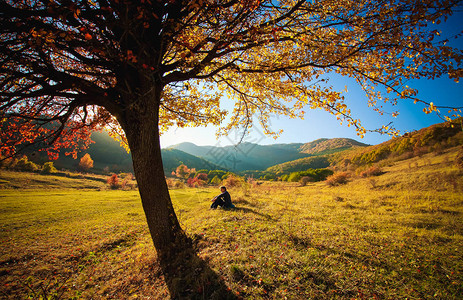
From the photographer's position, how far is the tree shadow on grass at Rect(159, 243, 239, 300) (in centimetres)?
299

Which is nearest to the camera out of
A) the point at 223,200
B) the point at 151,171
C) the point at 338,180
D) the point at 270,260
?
the point at 270,260

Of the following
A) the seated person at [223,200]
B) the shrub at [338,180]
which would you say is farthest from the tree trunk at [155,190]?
the shrub at [338,180]

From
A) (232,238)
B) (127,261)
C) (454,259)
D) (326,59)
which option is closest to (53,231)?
(127,261)

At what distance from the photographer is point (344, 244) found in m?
4.49

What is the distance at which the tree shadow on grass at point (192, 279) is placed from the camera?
299cm

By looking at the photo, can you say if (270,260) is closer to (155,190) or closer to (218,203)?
(155,190)

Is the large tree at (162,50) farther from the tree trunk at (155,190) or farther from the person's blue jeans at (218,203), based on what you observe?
the person's blue jeans at (218,203)

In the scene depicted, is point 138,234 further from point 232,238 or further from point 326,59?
point 326,59

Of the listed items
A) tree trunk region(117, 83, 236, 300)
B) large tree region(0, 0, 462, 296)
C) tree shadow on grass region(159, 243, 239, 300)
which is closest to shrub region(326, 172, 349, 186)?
large tree region(0, 0, 462, 296)

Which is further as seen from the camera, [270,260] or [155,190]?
[155,190]

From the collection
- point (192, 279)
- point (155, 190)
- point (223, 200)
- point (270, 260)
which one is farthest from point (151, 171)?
point (223, 200)

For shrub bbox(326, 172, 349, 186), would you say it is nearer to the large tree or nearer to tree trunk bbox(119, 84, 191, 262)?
the large tree

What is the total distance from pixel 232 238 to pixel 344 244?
307cm

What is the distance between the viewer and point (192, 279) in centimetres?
348
